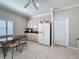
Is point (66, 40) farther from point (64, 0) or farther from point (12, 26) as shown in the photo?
point (12, 26)

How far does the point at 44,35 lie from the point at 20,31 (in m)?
3.08

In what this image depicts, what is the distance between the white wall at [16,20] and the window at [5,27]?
15.2 inches

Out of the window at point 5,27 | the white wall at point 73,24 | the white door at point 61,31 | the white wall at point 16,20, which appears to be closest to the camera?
the white wall at point 73,24

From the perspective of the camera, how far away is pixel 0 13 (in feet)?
19.8

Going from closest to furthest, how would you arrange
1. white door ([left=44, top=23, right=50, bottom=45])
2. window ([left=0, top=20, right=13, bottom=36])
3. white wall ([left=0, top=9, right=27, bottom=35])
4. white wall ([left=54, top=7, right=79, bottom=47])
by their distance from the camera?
white wall ([left=54, top=7, right=79, bottom=47])
white door ([left=44, top=23, right=50, bottom=45])
window ([left=0, top=20, right=13, bottom=36])
white wall ([left=0, top=9, right=27, bottom=35])

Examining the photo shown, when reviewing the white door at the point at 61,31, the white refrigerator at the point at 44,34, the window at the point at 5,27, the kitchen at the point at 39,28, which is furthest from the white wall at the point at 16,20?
the white door at the point at 61,31

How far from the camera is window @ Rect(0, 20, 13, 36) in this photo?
6.23 metres

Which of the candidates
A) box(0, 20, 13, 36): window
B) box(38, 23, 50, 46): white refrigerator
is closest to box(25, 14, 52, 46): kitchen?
box(38, 23, 50, 46): white refrigerator

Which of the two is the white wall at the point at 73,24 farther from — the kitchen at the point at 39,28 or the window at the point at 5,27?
the window at the point at 5,27

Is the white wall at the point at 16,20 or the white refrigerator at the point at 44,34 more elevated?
the white wall at the point at 16,20

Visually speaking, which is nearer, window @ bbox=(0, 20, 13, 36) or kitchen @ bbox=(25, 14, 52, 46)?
kitchen @ bbox=(25, 14, 52, 46)

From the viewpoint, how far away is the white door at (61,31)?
546 centimetres

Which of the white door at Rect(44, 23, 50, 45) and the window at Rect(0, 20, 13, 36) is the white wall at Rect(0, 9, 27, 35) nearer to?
the window at Rect(0, 20, 13, 36)

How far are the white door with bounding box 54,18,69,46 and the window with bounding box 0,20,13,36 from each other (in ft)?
12.8
